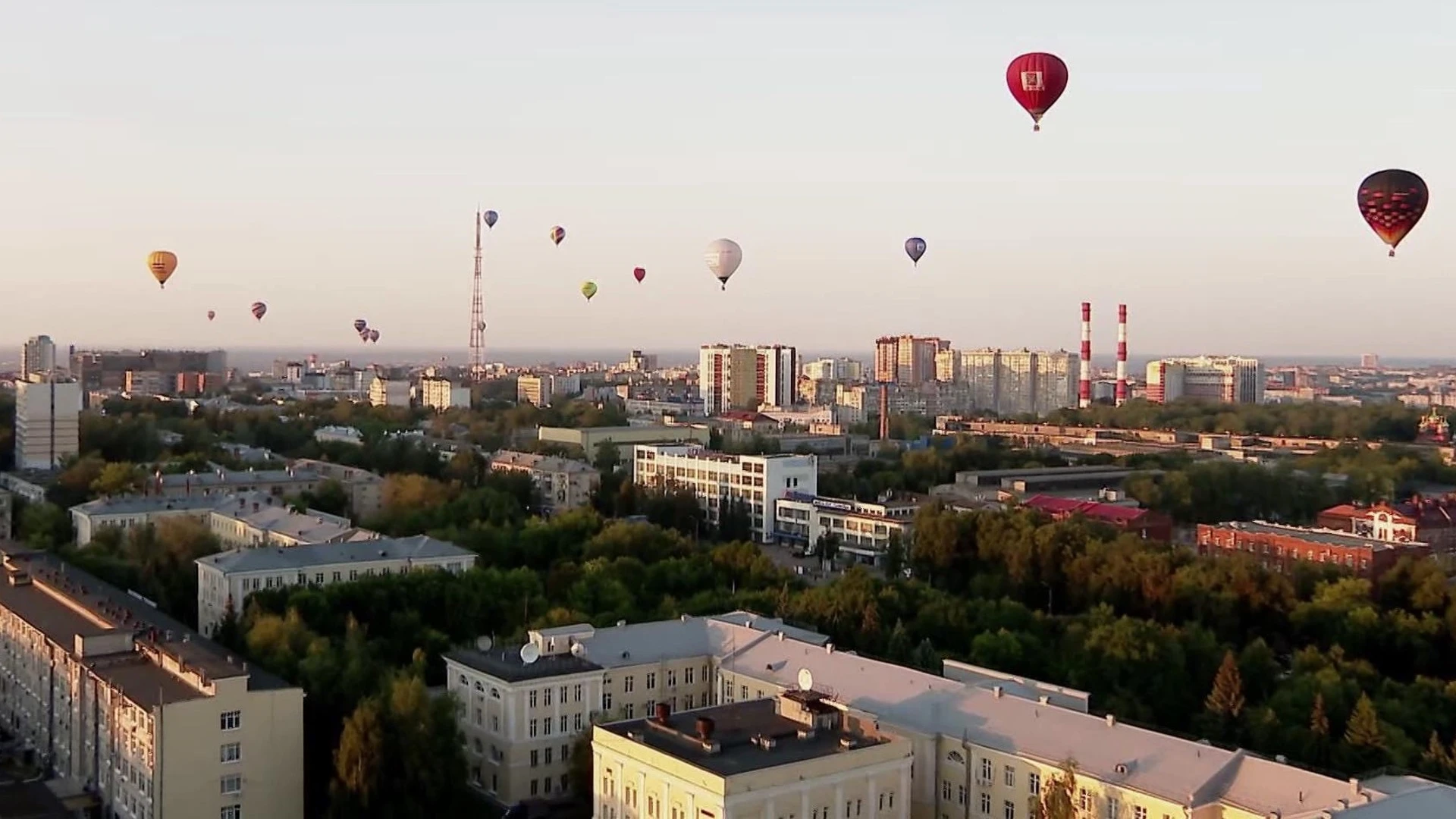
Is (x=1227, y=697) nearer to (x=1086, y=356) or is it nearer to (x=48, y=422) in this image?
(x=48, y=422)

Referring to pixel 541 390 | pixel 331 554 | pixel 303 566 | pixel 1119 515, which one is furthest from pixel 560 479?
pixel 541 390

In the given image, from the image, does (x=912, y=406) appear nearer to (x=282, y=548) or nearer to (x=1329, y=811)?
(x=282, y=548)

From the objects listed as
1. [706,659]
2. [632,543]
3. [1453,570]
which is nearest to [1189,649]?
[706,659]

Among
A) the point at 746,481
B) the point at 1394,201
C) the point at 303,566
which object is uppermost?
the point at 1394,201

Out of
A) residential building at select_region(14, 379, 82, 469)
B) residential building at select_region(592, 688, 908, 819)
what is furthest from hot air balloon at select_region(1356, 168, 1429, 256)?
residential building at select_region(14, 379, 82, 469)

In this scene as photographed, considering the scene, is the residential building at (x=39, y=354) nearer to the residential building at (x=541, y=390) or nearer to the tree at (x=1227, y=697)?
the residential building at (x=541, y=390)

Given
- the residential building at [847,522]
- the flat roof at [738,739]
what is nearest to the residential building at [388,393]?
the residential building at [847,522]
